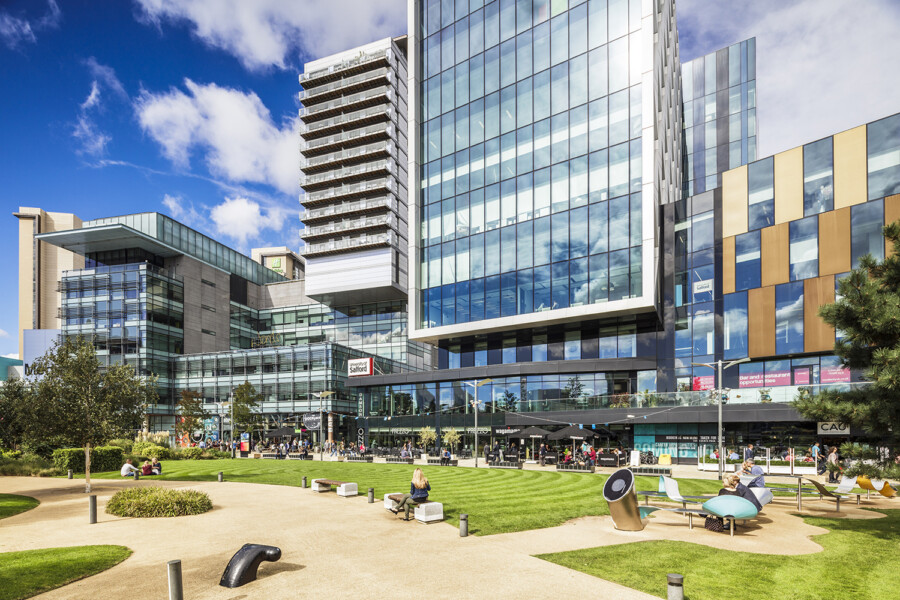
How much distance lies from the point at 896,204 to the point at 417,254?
39.3m

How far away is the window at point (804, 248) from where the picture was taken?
42562 mm

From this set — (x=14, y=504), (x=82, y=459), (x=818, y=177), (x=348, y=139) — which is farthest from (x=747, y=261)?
(x=348, y=139)

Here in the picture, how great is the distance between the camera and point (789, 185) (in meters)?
44.5

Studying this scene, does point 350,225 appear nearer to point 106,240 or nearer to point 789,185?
point 106,240

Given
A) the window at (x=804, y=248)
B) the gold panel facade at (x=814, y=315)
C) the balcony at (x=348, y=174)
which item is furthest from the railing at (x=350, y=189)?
the gold panel facade at (x=814, y=315)

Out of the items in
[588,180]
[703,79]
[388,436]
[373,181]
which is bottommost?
[388,436]

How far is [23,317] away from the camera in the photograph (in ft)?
394

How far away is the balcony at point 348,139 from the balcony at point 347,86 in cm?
630

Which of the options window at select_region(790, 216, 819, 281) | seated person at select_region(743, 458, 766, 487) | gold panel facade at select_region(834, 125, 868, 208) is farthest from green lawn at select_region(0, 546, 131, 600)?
gold panel facade at select_region(834, 125, 868, 208)

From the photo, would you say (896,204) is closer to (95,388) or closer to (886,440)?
(886,440)

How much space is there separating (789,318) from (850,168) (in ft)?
38.2

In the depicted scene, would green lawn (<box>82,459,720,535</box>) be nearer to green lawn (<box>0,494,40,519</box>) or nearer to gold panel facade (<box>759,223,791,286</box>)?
green lawn (<box>0,494,40,519</box>)

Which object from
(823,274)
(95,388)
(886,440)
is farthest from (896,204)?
(95,388)

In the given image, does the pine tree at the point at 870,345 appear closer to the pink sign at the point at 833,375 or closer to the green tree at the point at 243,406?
the pink sign at the point at 833,375
